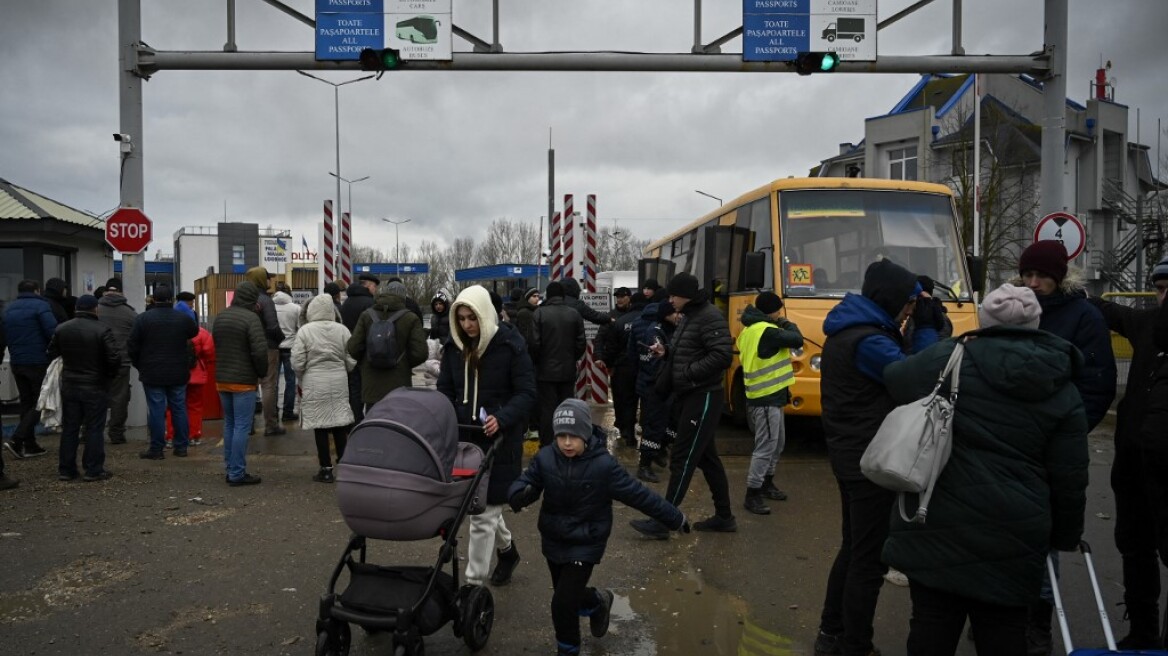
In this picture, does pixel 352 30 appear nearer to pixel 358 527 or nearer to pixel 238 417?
pixel 238 417

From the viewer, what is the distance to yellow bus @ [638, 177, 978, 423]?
377 inches

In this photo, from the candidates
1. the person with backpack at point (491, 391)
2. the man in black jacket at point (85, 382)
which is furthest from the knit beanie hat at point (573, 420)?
the man in black jacket at point (85, 382)

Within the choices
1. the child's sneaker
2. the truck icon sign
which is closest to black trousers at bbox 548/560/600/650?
the child's sneaker

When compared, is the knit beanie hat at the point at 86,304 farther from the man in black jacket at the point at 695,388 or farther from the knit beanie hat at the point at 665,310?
the man in black jacket at the point at 695,388


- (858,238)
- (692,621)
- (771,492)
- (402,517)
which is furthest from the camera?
(858,238)

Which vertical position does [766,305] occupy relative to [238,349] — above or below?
above

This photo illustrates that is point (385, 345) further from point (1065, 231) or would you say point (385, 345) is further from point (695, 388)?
point (1065, 231)

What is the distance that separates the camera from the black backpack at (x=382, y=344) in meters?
8.12

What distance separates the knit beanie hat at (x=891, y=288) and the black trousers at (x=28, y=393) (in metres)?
9.15

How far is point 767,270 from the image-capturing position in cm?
1001

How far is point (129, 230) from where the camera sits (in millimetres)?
11195

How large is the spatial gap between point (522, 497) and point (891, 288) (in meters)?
2.07

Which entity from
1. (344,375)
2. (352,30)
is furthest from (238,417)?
(352,30)

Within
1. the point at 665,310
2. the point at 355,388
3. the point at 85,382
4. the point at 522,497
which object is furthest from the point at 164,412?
the point at 522,497
